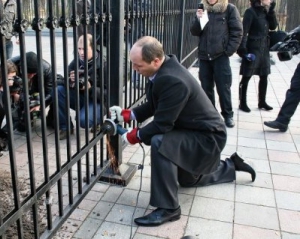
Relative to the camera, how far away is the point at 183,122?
115 inches

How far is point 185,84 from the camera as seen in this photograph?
8.98 feet

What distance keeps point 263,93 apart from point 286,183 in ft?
8.37

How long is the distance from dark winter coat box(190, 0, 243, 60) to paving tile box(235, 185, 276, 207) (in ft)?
6.80

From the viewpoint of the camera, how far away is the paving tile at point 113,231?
2.71 meters

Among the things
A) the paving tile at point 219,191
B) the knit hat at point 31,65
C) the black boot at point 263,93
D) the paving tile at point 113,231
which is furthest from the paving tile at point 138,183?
the black boot at point 263,93

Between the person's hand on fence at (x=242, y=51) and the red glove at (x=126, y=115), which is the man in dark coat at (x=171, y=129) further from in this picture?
the person's hand on fence at (x=242, y=51)

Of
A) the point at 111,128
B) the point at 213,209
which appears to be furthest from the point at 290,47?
the point at 111,128

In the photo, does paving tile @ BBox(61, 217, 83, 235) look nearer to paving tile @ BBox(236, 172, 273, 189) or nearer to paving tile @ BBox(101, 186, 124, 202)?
paving tile @ BBox(101, 186, 124, 202)

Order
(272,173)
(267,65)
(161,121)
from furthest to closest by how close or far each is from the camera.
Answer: (267,65)
(272,173)
(161,121)

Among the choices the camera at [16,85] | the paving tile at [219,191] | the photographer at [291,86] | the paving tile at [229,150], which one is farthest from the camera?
the photographer at [291,86]

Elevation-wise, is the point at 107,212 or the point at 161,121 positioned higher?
the point at 161,121

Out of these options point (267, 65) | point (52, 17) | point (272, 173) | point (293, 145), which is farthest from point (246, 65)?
point (52, 17)

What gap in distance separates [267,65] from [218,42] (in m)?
1.16

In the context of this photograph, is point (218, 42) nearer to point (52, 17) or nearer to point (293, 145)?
point (293, 145)
